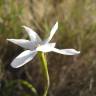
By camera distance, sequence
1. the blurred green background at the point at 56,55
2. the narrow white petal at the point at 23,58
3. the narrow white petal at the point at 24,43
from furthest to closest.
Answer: the blurred green background at the point at 56,55 < the narrow white petal at the point at 24,43 < the narrow white petal at the point at 23,58

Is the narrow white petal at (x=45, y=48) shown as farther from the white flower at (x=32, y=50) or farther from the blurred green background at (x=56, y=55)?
the blurred green background at (x=56, y=55)

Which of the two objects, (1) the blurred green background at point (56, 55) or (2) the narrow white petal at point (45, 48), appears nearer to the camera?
(2) the narrow white petal at point (45, 48)

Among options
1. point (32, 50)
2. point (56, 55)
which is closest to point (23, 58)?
point (32, 50)

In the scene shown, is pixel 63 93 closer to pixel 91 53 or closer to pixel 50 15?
pixel 91 53

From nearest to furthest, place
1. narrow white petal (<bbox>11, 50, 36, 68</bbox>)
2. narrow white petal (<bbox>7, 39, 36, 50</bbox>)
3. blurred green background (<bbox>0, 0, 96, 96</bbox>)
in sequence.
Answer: narrow white petal (<bbox>11, 50, 36, 68</bbox>) → narrow white petal (<bbox>7, 39, 36, 50</bbox>) → blurred green background (<bbox>0, 0, 96, 96</bbox>)

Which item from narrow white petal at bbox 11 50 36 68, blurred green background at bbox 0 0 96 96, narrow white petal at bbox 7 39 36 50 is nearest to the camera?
narrow white petal at bbox 11 50 36 68

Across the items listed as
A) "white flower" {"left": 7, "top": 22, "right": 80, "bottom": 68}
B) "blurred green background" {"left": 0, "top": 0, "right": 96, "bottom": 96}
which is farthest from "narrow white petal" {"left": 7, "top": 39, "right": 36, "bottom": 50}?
"blurred green background" {"left": 0, "top": 0, "right": 96, "bottom": 96}

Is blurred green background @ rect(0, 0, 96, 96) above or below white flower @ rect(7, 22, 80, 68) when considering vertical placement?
below

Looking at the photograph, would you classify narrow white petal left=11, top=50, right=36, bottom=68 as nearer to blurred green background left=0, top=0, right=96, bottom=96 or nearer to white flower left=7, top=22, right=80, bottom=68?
white flower left=7, top=22, right=80, bottom=68

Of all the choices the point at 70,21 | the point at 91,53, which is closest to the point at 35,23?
the point at 70,21

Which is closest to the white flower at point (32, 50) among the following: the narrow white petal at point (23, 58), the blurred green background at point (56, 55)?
the narrow white petal at point (23, 58)
